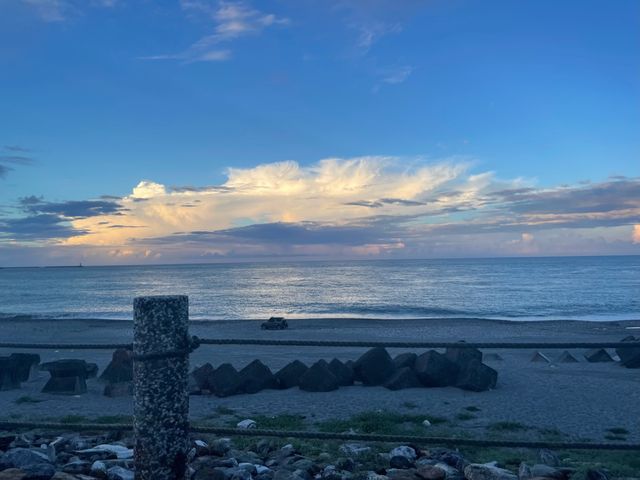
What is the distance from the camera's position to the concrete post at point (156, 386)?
10.5 ft

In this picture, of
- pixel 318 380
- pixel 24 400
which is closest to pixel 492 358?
pixel 318 380

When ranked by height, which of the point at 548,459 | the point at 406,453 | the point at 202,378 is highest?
the point at 406,453

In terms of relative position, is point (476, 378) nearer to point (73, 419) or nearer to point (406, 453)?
point (406, 453)

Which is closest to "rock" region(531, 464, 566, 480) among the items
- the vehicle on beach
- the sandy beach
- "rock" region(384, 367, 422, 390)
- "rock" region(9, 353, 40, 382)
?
the sandy beach

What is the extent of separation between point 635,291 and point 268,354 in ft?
172

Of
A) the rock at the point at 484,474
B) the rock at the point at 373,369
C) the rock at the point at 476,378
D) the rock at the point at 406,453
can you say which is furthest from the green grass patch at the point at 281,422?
the rock at the point at 484,474

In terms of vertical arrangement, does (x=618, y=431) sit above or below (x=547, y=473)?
below

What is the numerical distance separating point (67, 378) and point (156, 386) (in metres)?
10.2

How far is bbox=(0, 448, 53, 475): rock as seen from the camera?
4.31 metres

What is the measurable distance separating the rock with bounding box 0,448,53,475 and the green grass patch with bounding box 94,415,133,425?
4.71 metres

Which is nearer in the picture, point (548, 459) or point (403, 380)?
point (548, 459)

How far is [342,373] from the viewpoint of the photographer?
12.6 metres

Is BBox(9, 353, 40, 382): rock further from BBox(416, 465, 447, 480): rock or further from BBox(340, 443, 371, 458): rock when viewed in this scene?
BBox(416, 465, 447, 480): rock

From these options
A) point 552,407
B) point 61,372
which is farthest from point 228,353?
point 552,407
